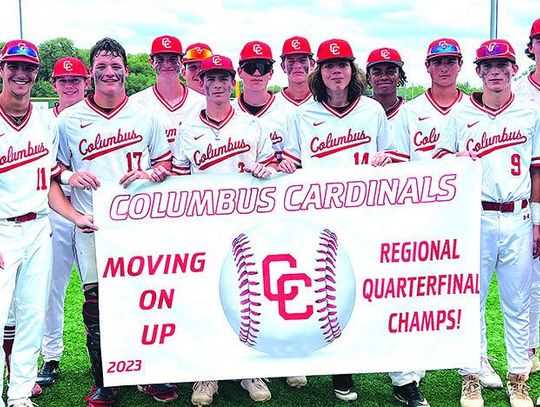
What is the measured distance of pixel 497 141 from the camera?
3.66 meters

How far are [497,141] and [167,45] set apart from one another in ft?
8.34

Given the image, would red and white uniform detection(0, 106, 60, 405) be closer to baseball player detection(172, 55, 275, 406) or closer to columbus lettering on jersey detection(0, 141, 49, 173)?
columbus lettering on jersey detection(0, 141, 49, 173)

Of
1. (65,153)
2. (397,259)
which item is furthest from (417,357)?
(65,153)

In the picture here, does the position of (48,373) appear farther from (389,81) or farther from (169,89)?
(389,81)

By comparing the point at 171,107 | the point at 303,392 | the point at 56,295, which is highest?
the point at 171,107

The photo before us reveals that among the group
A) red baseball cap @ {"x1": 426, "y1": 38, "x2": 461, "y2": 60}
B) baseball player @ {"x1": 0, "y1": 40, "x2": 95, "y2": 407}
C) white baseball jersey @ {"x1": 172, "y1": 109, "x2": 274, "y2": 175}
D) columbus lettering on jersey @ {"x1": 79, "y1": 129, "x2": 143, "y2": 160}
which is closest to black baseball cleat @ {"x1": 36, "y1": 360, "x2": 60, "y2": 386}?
baseball player @ {"x1": 0, "y1": 40, "x2": 95, "y2": 407}

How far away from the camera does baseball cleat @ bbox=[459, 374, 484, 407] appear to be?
3807 mm

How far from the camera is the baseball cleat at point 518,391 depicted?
380 cm

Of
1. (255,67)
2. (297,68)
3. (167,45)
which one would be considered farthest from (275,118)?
(167,45)

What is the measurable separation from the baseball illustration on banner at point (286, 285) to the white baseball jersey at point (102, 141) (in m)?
0.90

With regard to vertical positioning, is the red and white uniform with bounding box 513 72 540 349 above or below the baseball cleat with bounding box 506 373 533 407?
above

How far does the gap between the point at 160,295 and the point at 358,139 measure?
5.02ft

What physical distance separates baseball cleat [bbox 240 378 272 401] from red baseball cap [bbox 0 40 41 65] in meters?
2.38

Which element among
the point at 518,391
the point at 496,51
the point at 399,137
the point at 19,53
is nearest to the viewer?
the point at 19,53
